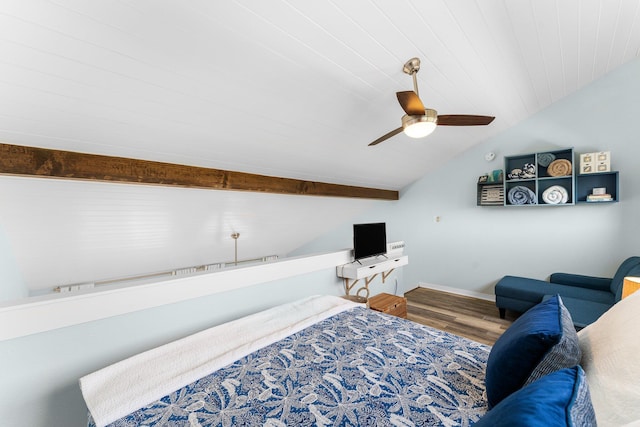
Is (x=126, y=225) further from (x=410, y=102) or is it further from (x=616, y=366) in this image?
(x=616, y=366)

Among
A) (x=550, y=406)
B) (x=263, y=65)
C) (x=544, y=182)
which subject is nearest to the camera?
(x=550, y=406)

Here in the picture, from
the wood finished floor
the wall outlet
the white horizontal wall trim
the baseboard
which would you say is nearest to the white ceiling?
the white horizontal wall trim

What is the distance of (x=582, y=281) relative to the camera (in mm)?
3094

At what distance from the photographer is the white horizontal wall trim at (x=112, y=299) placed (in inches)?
46.0

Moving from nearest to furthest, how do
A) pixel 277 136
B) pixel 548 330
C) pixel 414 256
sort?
pixel 548 330 → pixel 277 136 → pixel 414 256

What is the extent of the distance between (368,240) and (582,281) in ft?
8.66

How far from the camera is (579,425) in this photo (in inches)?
19.0

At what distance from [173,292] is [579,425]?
178 cm

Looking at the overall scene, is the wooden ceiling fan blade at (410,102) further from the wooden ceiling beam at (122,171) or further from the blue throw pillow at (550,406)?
the wooden ceiling beam at (122,171)

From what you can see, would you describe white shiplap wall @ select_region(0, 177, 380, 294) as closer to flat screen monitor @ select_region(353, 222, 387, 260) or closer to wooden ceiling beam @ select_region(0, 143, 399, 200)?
wooden ceiling beam @ select_region(0, 143, 399, 200)

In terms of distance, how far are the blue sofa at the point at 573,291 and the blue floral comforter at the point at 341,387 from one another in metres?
1.96

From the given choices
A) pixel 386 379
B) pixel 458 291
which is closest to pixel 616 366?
pixel 386 379

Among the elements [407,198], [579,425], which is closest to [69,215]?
[579,425]

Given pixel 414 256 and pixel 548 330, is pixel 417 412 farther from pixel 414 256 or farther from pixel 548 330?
pixel 414 256
